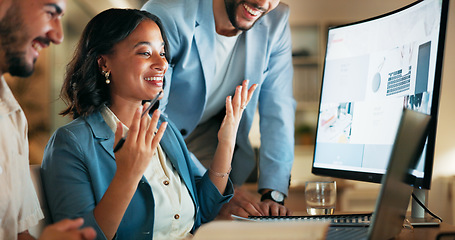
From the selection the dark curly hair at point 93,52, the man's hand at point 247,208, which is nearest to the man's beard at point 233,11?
the dark curly hair at point 93,52

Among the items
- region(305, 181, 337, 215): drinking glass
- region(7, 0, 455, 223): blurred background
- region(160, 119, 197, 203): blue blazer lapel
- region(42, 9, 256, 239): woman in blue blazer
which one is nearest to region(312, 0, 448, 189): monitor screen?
region(305, 181, 337, 215): drinking glass

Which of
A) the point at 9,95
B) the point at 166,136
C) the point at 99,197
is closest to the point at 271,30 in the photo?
the point at 166,136

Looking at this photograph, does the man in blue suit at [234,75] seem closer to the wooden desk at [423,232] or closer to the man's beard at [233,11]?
the man's beard at [233,11]

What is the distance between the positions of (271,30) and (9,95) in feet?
4.01

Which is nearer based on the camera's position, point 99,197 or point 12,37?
point 12,37

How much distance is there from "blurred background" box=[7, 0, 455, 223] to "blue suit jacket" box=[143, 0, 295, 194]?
1767mm

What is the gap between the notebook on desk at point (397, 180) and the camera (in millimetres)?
739

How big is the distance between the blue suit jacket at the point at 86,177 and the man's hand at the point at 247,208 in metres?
0.16

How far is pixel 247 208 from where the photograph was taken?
1.49 metres

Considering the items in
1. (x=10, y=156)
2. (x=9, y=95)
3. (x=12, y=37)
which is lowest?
(x=10, y=156)

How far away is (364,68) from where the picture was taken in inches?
57.0

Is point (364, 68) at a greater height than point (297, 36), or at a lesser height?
lesser

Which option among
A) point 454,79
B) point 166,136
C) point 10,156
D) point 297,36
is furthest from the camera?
point 297,36

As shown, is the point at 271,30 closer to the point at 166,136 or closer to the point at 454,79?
the point at 166,136
